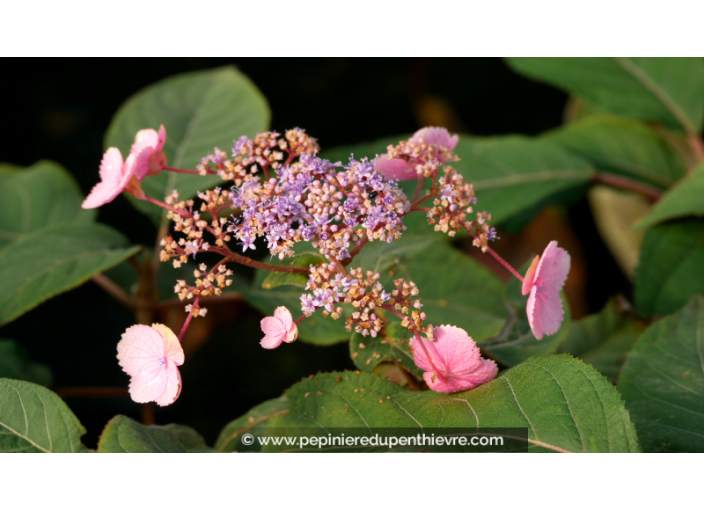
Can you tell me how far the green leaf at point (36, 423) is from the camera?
40cm

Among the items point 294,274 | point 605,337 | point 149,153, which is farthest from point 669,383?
point 149,153

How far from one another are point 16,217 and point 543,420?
1.94 ft

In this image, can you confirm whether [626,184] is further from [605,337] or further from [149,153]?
[149,153]

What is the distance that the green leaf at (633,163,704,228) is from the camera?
1.75ft

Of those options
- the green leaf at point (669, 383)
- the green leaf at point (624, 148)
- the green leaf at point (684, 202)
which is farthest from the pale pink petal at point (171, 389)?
the green leaf at point (624, 148)

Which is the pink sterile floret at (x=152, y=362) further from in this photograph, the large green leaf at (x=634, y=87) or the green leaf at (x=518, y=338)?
the large green leaf at (x=634, y=87)

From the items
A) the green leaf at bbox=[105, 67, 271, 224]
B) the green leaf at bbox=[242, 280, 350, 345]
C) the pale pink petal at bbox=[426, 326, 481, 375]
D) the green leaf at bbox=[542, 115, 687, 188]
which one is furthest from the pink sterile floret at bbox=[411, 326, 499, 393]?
the green leaf at bbox=[542, 115, 687, 188]

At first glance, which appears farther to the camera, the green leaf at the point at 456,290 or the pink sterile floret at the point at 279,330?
the green leaf at the point at 456,290

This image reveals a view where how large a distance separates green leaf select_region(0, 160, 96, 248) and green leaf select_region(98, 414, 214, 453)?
1.05 feet

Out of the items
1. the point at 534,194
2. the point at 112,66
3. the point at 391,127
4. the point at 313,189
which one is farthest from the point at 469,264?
the point at 112,66

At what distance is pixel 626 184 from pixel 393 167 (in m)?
0.41

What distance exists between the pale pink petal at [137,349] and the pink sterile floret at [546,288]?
23cm

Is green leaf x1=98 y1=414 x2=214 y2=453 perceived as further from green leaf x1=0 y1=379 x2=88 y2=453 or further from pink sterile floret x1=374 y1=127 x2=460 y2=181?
pink sterile floret x1=374 y1=127 x2=460 y2=181

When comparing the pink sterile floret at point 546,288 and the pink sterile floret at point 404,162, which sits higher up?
the pink sterile floret at point 404,162
